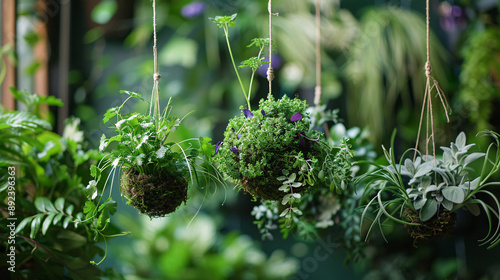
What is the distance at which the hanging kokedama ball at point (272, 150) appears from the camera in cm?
93

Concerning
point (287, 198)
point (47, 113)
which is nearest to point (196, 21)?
point (47, 113)

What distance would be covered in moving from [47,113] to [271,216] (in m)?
1.14

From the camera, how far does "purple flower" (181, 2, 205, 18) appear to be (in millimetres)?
1907

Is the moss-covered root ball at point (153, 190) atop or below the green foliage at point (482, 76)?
below

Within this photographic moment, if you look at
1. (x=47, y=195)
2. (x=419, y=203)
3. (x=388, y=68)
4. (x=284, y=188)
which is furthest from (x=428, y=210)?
(x=47, y=195)

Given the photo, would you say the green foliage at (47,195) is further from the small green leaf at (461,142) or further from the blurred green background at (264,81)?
the small green leaf at (461,142)

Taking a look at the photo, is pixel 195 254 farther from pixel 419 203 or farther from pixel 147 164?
pixel 419 203

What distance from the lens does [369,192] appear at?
118 centimetres

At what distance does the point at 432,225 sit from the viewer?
101 cm

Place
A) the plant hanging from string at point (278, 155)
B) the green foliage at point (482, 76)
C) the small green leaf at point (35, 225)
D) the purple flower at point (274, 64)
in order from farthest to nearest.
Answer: the purple flower at point (274, 64), the green foliage at point (482, 76), the small green leaf at point (35, 225), the plant hanging from string at point (278, 155)

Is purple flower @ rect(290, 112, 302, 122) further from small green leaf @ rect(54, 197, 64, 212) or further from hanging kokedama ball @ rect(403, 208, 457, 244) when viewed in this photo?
small green leaf @ rect(54, 197, 64, 212)

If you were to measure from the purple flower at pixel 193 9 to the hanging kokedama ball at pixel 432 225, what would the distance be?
1.29m

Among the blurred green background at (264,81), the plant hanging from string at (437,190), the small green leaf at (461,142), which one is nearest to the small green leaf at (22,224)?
the blurred green background at (264,81)

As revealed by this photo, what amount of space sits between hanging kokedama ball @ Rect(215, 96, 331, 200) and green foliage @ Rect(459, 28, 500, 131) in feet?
3.19
